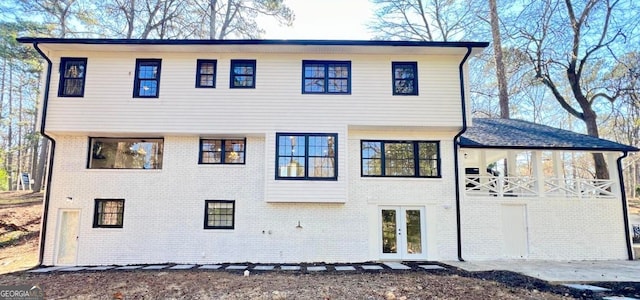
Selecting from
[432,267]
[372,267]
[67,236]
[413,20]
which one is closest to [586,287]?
[432,267]

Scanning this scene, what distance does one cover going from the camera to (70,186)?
1055 centimetres

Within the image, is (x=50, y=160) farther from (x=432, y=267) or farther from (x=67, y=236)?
(x=432, y=267)

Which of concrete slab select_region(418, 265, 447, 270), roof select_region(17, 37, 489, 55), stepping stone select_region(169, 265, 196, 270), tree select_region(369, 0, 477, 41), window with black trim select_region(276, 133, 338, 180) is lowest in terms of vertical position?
stepping stone select_region(169, 265, 196, 270)

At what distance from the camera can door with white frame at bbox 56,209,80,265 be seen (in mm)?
10320

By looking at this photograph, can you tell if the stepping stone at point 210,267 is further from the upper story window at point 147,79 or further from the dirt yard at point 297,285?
the upper story window at point 147,79

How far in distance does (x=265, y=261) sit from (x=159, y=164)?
14.4 ft

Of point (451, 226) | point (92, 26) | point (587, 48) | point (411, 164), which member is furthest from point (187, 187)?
point (587, 48)

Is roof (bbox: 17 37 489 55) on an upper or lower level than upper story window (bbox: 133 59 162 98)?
upper

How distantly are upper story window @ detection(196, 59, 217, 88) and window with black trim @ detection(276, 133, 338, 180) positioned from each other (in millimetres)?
2648

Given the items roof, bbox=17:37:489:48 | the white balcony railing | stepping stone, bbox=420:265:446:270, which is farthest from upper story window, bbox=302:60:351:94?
stepping stone, bbox=420:265:446:270

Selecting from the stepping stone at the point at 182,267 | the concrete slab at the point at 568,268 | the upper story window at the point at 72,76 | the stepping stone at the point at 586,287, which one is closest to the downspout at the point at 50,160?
the upper story window at the point at 72,76

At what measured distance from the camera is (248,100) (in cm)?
1056

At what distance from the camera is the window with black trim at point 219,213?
10.4 meters

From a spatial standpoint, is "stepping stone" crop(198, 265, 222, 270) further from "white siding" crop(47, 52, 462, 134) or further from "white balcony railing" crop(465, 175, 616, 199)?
"white balcony railing" crop(465, 175, 616, 199)
